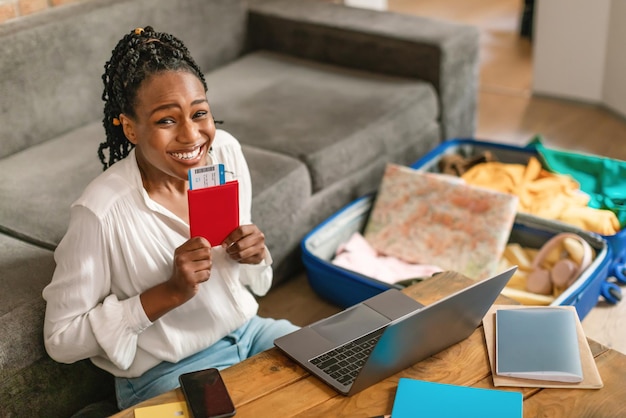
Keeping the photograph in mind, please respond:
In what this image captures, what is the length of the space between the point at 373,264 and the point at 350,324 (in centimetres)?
101

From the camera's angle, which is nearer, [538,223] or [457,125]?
[538,223]

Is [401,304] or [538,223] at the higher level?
[401,304]

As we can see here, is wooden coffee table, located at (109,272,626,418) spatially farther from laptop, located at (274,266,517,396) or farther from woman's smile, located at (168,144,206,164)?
woman's smile, located at (168,144,206,164)

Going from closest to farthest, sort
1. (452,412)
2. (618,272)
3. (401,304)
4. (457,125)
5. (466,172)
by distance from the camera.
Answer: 1. (452,412)
2. (401,304)
3. (618,272)
4. (466,172)
5. (457,125)

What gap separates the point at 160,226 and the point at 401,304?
20.3 inches

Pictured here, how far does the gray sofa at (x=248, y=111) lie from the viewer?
193 centimetres

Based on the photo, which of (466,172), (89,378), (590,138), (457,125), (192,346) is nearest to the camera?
(192,346)

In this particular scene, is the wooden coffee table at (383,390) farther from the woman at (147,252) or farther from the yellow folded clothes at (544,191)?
the yellow folded clothes at (544,191)

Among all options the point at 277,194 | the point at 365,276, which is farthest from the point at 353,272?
the point at 277,194

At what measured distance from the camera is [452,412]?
4.25ft

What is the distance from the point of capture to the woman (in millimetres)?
1586

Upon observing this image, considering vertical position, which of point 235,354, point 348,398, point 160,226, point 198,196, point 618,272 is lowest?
point 618,272

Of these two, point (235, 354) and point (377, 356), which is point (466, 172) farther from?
point (377, 356)

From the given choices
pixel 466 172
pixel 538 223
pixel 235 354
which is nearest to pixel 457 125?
pixel 466 172
